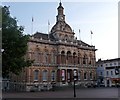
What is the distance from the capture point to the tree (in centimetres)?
2562

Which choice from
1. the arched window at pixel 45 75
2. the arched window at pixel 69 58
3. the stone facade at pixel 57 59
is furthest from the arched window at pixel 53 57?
the arched window at pixel 69 58

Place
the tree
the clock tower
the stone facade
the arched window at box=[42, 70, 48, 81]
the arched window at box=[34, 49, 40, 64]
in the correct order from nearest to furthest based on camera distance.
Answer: the tree
the stone facade
the arched window at box=[34, 49, 40, 64]
the arched window at box=[42, 70, 48, 81]
the clock tower

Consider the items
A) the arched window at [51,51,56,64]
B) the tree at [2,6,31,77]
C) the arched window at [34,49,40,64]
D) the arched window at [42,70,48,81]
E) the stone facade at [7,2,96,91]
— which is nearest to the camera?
the tree at [2,6,31,77]

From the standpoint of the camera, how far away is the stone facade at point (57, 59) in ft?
209

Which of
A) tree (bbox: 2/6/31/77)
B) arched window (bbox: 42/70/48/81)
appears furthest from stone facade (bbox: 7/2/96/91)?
tree (bbox: 2/6/31/77)

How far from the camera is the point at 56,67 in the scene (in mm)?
68500

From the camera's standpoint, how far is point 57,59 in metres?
68.6

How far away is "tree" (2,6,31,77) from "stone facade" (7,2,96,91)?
34.1 meters

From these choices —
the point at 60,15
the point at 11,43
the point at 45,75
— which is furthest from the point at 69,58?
the point at 11,43

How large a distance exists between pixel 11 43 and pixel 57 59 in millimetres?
43034

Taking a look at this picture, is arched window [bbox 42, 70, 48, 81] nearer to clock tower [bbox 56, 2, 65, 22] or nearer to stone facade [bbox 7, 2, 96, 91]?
stone facade [bbox 7, 2, 96, 91]

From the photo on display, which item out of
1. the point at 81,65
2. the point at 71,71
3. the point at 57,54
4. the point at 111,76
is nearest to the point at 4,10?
the point at 57,54

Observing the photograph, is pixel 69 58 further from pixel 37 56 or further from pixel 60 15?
pixel 60 15

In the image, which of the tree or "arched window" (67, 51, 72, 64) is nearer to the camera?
the tree
